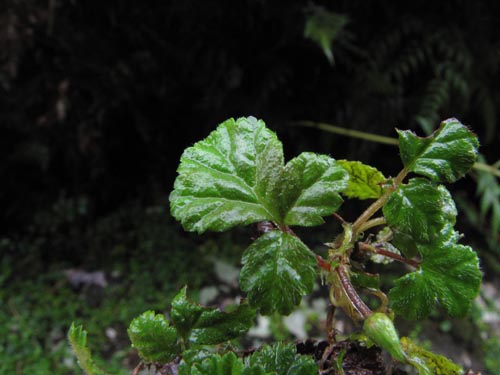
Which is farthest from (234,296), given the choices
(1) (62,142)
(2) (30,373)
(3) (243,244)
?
(1) (62,142)

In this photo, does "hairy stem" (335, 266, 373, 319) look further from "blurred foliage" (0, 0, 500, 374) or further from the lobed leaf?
"blurred foliage" (0, 0, 500, 374)

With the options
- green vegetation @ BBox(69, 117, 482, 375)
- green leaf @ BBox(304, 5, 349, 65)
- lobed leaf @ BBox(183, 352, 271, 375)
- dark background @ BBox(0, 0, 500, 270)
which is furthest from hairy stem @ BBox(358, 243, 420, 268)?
dark background @ BBox(0, 0, 500, 270)

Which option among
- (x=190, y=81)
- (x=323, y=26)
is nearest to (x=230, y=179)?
(x=323, y=26)

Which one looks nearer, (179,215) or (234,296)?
(179,215)

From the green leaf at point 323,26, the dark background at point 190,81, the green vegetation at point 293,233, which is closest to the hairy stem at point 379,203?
the green vegetation at point 293,233

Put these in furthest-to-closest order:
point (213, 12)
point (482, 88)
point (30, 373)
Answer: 1. point (482, 88)
2. point (213, 12)
3. point (30, 373)

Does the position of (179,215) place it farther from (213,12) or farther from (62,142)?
(62,142)

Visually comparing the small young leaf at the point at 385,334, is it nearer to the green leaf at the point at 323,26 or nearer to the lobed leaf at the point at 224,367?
the lobed leaf at the point at 224,367
